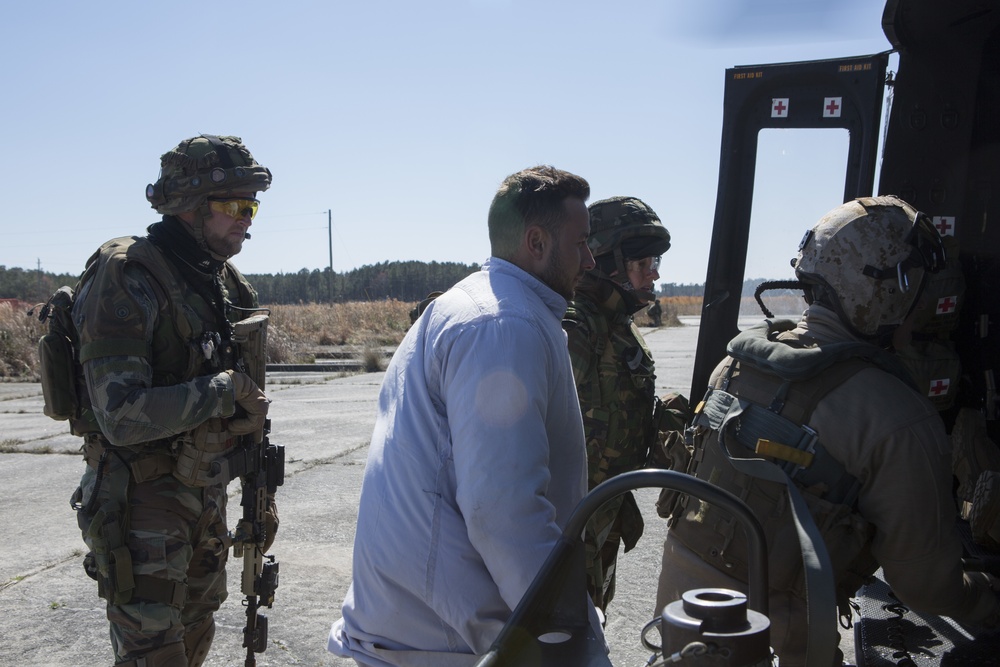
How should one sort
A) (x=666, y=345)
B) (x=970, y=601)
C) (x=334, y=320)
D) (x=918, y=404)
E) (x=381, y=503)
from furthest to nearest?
1. (x=334, y=320)
2. (x=666, y=345)
3. (x=970, y=601)
4. (x=918, y=404)
5. (x=381, y=503)

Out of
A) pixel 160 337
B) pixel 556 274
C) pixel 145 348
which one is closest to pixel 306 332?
pixel 160 337

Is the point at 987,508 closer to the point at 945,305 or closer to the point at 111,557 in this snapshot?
the point at 945,305

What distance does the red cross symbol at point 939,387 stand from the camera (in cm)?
375

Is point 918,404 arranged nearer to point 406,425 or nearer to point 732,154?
point 406,425

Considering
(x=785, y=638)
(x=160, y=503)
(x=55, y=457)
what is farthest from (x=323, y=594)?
(x=55, y=457)

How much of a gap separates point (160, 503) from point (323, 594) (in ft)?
5.67

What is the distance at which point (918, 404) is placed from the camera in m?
2.04

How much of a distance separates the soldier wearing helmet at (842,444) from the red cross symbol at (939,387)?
1.61 metres

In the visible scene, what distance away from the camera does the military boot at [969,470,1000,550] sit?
3.21 metres

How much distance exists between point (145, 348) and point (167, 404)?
221 millimetres

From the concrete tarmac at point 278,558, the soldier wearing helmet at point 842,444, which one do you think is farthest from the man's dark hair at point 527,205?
the concrete tarmac at point 278,558

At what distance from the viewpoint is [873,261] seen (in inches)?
86.2

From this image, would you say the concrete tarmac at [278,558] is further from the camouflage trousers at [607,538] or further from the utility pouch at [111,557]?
the utility pouch at [111,557]

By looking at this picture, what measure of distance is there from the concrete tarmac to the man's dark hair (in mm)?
2528
